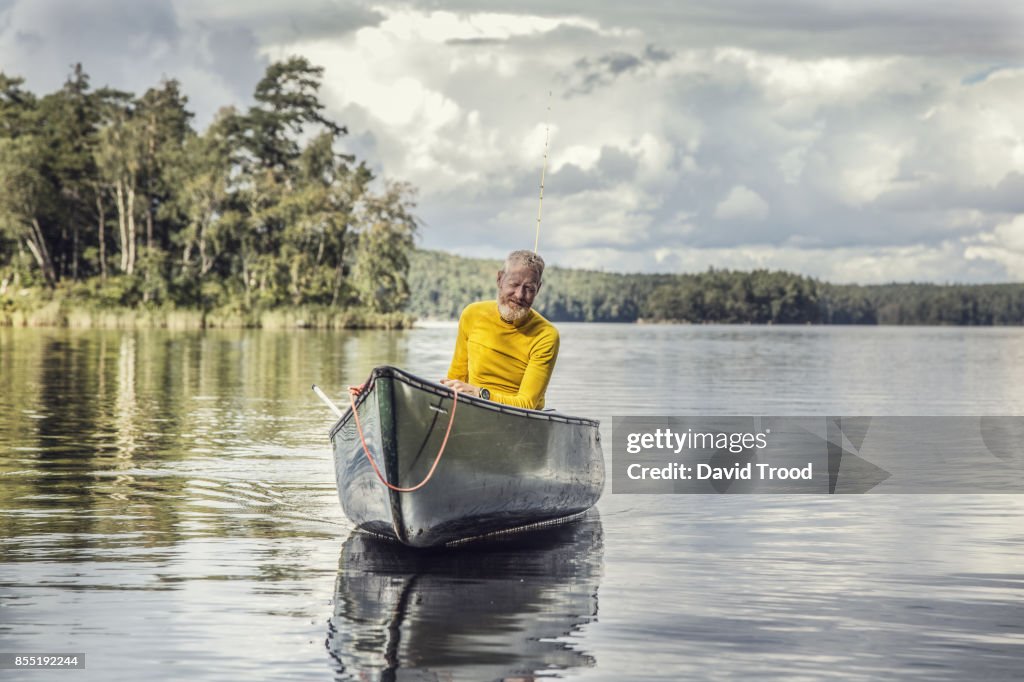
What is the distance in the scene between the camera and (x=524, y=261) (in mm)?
10406

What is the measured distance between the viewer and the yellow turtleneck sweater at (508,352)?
10828 millimetres

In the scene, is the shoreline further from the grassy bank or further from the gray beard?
the gray beard

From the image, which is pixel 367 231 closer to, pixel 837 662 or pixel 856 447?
pixel 856 447

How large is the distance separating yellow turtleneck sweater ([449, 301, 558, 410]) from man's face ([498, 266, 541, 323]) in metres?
0.13

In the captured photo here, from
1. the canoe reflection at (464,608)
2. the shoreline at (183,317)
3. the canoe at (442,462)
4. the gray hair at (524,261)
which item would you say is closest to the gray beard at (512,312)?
the gray hair at (524,261)

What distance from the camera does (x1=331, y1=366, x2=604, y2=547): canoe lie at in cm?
987

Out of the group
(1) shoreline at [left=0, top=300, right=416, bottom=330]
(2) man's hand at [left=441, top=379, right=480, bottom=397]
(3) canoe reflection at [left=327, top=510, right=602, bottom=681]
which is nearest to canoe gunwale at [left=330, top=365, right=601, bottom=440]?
(2) man's hand at [left=441, top=379, right=480, bottom=397]

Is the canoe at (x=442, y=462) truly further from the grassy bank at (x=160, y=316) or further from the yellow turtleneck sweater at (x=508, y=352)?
the grassy bank at (x=160, y=316)

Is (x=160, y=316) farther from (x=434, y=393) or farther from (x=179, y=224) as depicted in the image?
(x=434, y=393)

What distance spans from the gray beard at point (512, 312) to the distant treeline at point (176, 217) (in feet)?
234

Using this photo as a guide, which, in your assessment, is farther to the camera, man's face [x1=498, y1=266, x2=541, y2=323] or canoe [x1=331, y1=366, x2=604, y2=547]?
man's face [x1=498, y1=266, x2=541, y2=323]

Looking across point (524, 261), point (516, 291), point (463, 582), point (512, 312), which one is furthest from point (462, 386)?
point (463, 582)

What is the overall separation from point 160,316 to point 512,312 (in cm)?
6966

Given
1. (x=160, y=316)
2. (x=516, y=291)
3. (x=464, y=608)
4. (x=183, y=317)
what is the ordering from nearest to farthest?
1. (x=464, y=608)
2. (x=516, y=291)
3. (x=160, y=316)
4. (x=183, y=317)
